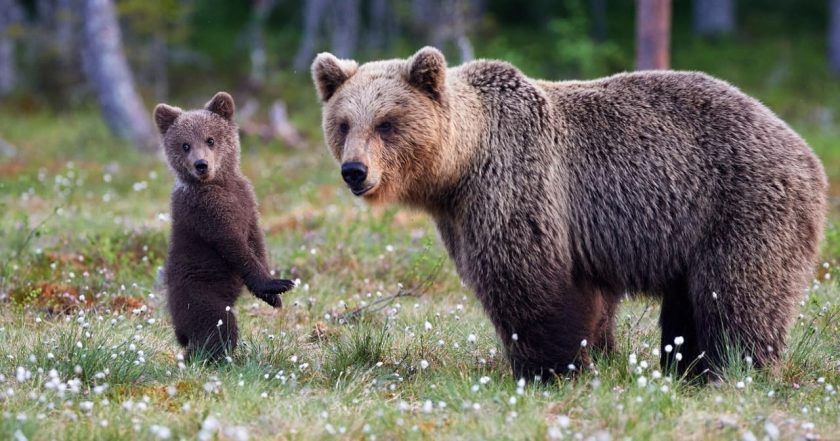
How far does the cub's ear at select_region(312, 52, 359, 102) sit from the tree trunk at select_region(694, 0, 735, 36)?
27.5m

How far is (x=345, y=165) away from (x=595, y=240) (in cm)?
162

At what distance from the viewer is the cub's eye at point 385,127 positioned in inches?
233

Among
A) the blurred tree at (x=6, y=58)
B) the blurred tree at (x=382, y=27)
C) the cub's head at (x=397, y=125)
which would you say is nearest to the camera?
the cub's head at (x=397, y=125)

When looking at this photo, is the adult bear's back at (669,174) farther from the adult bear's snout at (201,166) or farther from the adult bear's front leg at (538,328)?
the adult bear's snout at (201,166)

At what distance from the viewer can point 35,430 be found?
4617 millimetres

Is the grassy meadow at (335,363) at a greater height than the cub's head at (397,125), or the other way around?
the cub's head at (397,125)

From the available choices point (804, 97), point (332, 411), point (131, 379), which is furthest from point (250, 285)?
point (804, 97)

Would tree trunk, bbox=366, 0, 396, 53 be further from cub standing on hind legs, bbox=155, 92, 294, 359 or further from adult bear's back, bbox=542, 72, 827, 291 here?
adult bear's back, bbox=542, 72, 827, 291

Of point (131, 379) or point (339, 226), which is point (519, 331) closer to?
point (131, 379)

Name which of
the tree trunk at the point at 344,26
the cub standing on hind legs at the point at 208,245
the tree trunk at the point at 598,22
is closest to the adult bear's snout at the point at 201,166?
the cub standing on hind legs at the point at 208,245

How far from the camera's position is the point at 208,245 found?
618 centimetres

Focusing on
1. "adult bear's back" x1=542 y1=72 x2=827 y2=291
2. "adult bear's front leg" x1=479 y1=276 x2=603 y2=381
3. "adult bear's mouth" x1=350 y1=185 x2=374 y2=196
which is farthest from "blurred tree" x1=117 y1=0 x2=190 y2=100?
"adult bear's front leg" x1=479 y1=276 x2=603 y2=381

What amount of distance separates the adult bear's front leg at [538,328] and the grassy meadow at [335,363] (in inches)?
6.4

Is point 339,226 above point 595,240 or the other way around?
the other way around
